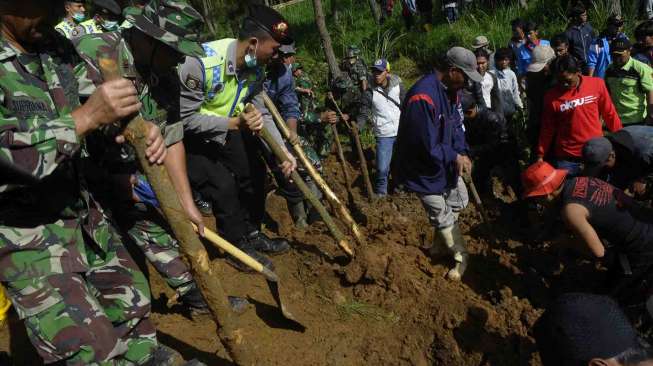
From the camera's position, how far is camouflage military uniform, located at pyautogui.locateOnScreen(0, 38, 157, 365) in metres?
1.71

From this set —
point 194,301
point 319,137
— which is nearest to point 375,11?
point 319,137

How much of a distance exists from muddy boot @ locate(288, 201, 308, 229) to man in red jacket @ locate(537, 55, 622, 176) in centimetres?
258

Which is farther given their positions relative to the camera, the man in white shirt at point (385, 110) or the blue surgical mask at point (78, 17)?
the man in white shirt at point (385, 110)

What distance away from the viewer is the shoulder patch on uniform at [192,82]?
3.28 metres

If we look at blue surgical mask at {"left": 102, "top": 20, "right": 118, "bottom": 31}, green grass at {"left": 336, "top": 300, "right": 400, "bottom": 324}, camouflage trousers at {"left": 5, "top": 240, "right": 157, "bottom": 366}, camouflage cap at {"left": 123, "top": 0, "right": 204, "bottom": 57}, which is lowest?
green grass at {"left": 336, "top": 300, "right": 400, "bottom": 324}

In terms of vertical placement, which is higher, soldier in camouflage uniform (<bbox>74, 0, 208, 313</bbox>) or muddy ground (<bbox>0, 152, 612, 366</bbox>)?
soldier in camouflage uniform (<bbox>74, 0, 208, 313</bbox>)

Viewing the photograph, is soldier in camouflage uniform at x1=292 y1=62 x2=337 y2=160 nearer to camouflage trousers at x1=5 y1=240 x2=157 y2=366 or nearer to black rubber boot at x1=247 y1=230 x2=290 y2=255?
black rubber boot at x1=247 y1=230 x2=290 y2=255

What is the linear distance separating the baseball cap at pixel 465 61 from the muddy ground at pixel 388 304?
161 cm

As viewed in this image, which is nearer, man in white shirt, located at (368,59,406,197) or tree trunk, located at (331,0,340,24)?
man in white shirt, located at (368,59,406,197)

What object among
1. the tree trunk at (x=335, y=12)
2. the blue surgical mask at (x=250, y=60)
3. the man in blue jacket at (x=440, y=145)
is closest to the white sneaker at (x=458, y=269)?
the man in blue jacket at (x=440, y=145)

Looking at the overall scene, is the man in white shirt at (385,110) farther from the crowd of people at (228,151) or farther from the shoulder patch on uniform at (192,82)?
the shoulder patch on uniform at (192,82)

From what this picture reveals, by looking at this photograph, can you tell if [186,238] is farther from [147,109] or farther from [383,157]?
[383,157]

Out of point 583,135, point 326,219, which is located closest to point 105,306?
point 326,219

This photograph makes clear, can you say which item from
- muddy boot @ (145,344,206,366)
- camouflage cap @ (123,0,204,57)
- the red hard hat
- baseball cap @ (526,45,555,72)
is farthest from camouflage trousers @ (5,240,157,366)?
baseball cap @ (526,45,555,72)
